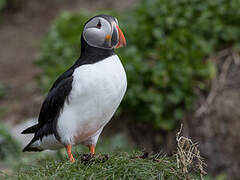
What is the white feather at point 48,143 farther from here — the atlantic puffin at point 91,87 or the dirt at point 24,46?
the dirt at point 24,46

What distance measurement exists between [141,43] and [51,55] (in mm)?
1304

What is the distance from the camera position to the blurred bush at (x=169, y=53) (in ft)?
17.0

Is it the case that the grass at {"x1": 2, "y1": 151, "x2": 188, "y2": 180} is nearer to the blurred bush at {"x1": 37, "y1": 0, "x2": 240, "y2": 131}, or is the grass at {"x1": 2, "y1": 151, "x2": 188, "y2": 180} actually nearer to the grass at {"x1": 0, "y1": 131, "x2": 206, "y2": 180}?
the grass at {"x1": 0, "y1": 131, "x2": 206, "y2": 180}

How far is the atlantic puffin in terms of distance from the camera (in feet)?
9.38

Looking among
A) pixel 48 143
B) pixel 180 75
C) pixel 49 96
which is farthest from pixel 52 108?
pixel 180 75

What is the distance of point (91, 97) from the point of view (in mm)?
2887

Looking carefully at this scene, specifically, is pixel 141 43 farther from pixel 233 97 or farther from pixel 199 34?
pixel 233 97

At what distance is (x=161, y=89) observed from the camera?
207 inches

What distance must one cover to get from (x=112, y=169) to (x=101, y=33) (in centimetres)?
96

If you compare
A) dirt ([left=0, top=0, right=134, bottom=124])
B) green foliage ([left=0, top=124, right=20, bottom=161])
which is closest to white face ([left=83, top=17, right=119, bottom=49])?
green foliage ([left=0, top=124, right=20, bottom=161])

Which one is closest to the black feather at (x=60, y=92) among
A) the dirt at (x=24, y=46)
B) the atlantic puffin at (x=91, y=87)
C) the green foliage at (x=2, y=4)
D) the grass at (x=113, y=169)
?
the atlantic puffin at (x=91, y=87)

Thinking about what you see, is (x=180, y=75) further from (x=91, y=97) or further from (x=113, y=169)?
(x=113, y=169)

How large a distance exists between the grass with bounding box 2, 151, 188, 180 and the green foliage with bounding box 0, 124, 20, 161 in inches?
107

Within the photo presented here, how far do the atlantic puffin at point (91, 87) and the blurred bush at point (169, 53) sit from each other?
2141 mm
